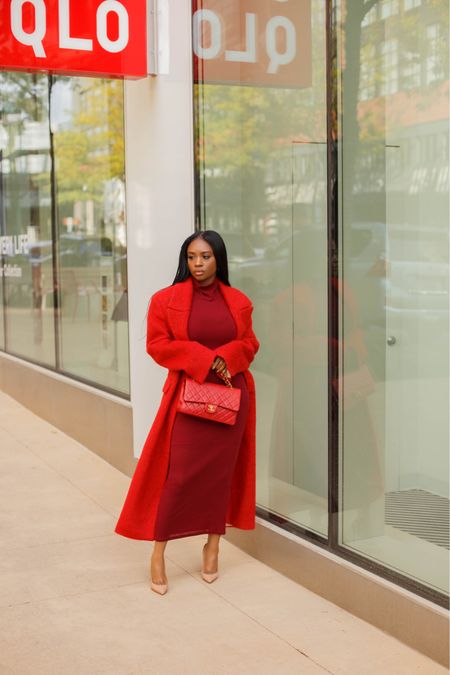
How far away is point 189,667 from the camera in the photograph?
13.7 ft

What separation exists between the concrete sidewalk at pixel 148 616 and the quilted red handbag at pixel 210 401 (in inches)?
37.5

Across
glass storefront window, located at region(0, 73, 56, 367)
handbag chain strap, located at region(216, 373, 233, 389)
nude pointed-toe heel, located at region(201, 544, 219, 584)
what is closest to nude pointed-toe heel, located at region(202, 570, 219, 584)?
nude pointed-toe heel, located at region(201, 544, 219, 584)

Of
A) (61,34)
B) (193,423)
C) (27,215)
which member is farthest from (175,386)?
(27,215)

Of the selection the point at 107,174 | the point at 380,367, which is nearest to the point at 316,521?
the point at 380,367

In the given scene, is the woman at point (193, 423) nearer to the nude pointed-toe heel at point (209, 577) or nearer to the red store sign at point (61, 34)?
the nude pointed-toe heel at point (209, 577)

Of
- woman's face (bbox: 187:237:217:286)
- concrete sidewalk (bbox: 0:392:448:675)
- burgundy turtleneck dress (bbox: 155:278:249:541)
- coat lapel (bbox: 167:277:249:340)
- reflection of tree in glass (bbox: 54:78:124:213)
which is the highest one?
reflection of tree in glass (bbox: 54:78:124:213)

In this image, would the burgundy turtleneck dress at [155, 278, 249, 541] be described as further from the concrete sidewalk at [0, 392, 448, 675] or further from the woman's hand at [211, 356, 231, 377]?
the concrete sidewalk at [0, 392, 448, 675]

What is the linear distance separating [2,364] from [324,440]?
22.8ft

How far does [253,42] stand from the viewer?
5.94 metres

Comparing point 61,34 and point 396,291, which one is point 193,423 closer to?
point 396,291

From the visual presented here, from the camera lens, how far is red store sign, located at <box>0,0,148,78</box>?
216 inches

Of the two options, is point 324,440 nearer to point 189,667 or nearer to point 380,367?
point 380,367

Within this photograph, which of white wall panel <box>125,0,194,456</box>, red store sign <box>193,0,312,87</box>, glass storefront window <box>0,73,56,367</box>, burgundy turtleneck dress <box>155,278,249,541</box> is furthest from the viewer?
glass storefront window <box>0,73,56,367</box>

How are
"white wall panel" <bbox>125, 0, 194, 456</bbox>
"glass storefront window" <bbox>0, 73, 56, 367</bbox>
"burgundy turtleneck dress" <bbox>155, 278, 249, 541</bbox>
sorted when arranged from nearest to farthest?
"burgundy turtleneck dress" <bbox>155, 278, 249, 541</bbox>, "white wall panel" <bbox>125, 0, 194, 456</bbox>, "glass storefront window" <bbox>0, 73, 56, 367</bbox>
